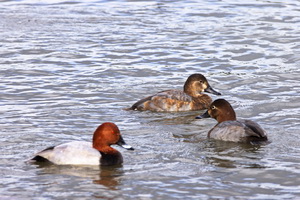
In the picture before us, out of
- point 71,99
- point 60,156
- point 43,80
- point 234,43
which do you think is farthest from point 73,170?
point 234,43

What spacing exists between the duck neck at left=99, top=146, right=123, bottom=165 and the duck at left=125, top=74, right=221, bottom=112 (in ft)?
9.83

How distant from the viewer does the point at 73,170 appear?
8.50 m

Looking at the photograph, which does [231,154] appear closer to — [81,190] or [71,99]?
[81,190]

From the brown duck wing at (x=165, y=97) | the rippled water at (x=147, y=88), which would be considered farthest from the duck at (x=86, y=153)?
the brown duck wing at (x=165, y=97)

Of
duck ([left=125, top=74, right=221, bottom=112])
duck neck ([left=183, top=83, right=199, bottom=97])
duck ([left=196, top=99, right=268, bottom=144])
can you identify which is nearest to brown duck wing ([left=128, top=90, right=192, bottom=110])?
duck ([left=125, top=74, right=221, bottom=112])

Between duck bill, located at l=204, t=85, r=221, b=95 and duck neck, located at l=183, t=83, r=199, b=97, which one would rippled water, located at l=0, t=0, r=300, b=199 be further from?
duck neck, located at l=183, t=83, r=199, b=97

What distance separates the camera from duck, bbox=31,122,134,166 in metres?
8.58

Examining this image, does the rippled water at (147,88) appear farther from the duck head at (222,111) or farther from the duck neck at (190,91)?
the duck neck at (190,91)

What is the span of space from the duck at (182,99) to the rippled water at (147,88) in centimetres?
17

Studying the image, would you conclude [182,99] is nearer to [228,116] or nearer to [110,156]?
Answer: [228,116]

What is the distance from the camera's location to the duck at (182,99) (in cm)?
1184

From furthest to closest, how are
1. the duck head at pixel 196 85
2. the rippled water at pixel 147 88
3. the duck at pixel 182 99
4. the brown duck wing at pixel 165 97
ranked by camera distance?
the duck head at pixel 196 85 → the duck at pixel 182 99 → the brown duck wing at pixel 165 97 → the rippled water at pixel 147 88

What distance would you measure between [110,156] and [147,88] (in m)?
4.71

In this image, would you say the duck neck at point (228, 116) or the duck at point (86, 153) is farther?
the duck neck at point (228, 116)
